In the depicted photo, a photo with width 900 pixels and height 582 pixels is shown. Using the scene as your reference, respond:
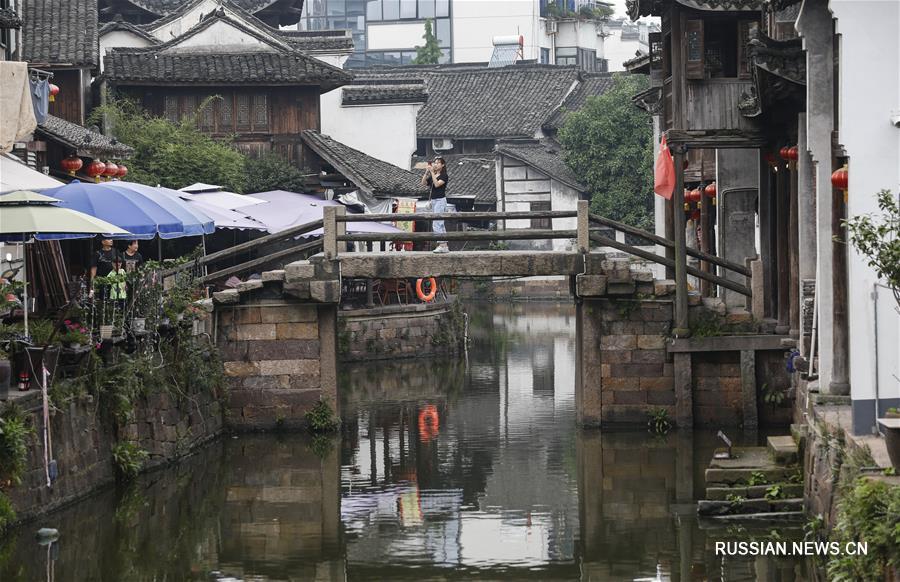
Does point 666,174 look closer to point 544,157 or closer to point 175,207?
point 175,207

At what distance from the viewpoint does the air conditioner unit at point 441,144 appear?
58156 millimetres

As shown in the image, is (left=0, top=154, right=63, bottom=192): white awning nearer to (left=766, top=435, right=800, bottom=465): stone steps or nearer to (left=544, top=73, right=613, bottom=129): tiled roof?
(left=766, top=435, right=800, bottom=465): stone steps

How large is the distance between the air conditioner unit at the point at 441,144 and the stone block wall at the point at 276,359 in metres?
33.9

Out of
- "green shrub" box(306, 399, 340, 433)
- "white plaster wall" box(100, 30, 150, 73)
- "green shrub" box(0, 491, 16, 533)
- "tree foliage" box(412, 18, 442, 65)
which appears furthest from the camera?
"tree foliage" box(412, 18, 442, 65)

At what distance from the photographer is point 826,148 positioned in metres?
17.2

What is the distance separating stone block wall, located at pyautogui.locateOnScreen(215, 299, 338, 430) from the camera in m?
24.6

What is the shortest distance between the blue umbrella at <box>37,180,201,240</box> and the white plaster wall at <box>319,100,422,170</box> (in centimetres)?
2033

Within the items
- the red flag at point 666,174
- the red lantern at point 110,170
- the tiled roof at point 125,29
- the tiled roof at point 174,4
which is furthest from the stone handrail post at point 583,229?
the tiled roof at point 174,4

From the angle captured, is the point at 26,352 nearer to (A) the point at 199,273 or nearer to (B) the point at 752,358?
(A) the point at 199,273

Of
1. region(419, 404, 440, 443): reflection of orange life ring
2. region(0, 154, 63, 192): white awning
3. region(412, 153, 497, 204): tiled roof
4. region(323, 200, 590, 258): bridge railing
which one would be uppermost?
region(412, 153, 497, 204): tiled roof

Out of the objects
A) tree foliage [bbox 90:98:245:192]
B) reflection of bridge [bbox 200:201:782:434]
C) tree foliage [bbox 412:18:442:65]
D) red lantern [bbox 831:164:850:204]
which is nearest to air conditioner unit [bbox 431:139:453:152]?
tree foliage [bbox 412:18:442:65]

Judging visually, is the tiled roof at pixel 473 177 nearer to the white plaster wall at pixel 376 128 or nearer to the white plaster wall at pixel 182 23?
the white plaster wall at pixel 376 128

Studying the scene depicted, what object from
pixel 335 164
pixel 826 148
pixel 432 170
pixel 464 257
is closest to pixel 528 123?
pixel 335 164

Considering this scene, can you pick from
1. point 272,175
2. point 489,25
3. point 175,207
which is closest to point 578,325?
point 175,207
